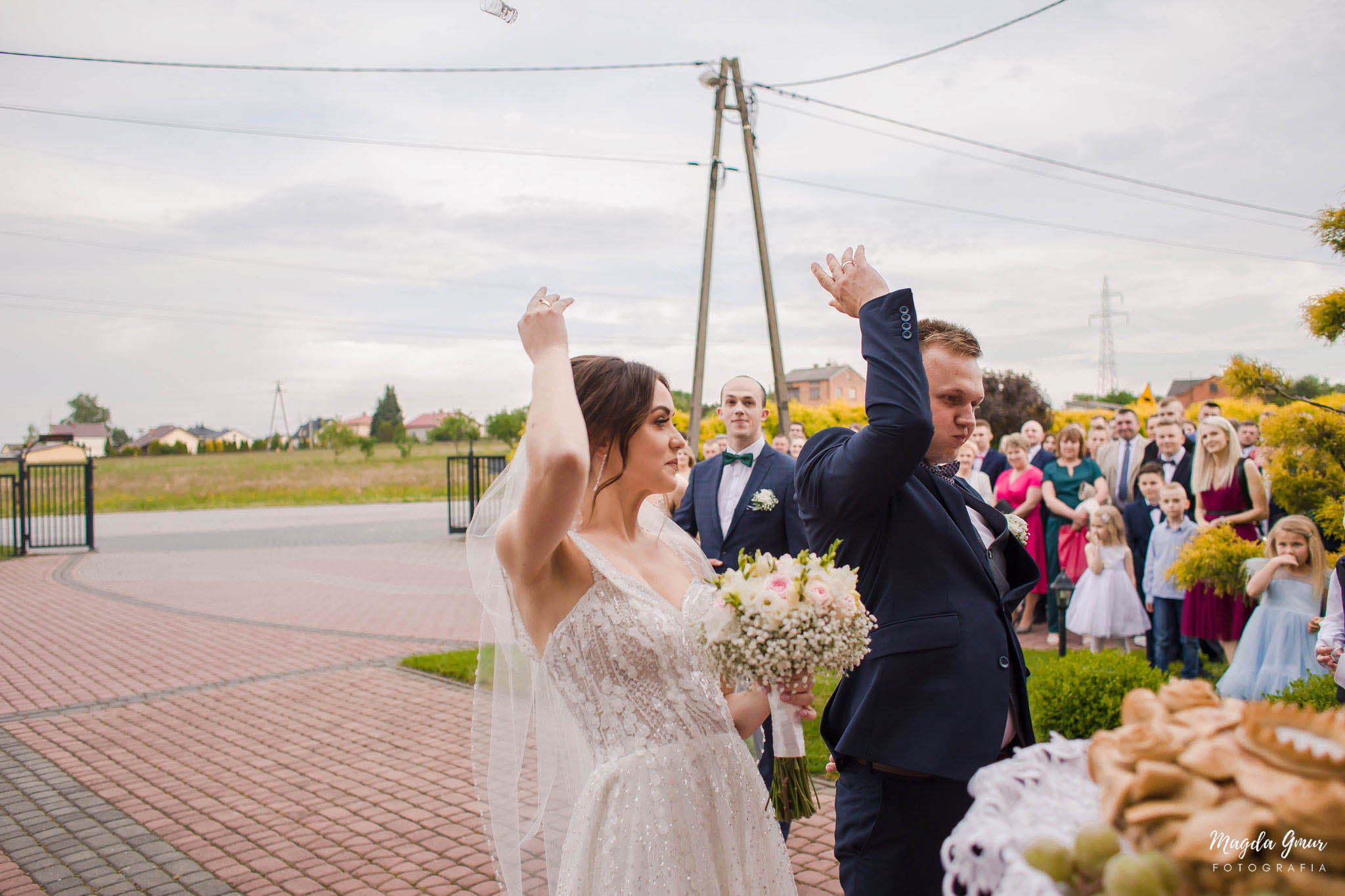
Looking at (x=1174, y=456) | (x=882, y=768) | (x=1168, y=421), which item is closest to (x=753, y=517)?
(x=882, y=768)

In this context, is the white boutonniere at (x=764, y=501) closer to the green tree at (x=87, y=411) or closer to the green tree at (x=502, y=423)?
the green tree at (x=502, y=423)

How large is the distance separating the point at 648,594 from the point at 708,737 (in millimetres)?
453

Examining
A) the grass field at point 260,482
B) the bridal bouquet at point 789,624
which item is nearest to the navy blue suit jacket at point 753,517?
the bridal bouquet at point 789,624

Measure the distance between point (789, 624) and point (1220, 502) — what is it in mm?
7083

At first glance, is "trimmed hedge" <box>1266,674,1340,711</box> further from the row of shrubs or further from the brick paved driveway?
the brick paved driveway

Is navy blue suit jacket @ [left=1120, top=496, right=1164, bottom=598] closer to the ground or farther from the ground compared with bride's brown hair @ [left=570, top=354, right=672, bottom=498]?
closer to the ground

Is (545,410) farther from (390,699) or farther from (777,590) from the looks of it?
(390,699)

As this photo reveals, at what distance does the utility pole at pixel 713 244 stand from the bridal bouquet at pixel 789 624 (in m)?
13.4

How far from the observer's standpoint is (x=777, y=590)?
2139 millimetres

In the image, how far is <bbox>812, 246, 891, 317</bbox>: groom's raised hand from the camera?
2.25m

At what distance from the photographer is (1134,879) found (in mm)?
821

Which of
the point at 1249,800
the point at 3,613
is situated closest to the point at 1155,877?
the point at 1249,800

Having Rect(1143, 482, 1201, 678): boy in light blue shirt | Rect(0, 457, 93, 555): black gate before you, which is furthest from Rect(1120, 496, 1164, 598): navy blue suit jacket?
Rect(0, 457, 93, 555): black gate

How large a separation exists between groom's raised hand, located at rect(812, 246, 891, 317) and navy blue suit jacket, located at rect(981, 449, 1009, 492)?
8.68 meters
